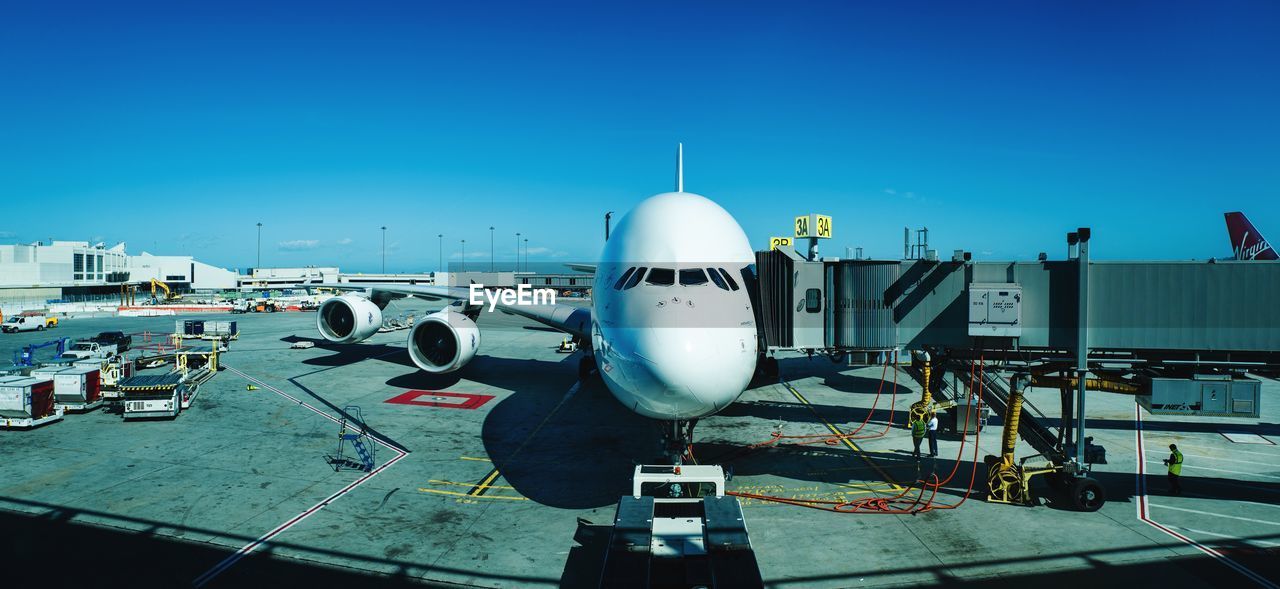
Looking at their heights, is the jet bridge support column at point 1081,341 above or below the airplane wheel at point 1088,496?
above

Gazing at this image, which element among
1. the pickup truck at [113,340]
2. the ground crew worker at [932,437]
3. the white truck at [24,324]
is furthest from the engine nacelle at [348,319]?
the white truck at [24,324]

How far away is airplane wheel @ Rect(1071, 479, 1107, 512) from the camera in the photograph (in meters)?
13.1

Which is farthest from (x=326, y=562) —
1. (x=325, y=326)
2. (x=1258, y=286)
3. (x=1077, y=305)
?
(x=325, y=326)

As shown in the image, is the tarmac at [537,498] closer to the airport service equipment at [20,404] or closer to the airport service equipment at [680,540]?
the airport service equipment at [20,404]

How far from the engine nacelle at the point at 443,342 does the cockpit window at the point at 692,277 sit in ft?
47.9

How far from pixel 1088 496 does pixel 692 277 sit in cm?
998

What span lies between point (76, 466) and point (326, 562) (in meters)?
9.94

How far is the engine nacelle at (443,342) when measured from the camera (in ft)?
78.5

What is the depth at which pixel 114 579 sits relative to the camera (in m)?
9.72

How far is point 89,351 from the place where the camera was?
30000mm

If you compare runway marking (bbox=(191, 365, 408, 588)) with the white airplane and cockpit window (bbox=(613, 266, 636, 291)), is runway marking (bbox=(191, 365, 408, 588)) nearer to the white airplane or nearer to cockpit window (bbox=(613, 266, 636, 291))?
the white airplane

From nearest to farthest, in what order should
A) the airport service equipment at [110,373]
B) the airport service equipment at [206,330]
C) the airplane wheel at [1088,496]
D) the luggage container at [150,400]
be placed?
the airplane wheel at [1088,496] < the luggage container at [150,400] < the airport service equipment at [110,373] < the airport service equipment at [206,330]

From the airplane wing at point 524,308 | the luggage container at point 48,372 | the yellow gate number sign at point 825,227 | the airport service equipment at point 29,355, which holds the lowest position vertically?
the airport service equipment at point 29,355

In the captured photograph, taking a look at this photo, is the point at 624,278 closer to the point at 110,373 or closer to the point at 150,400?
the point at 150,400
